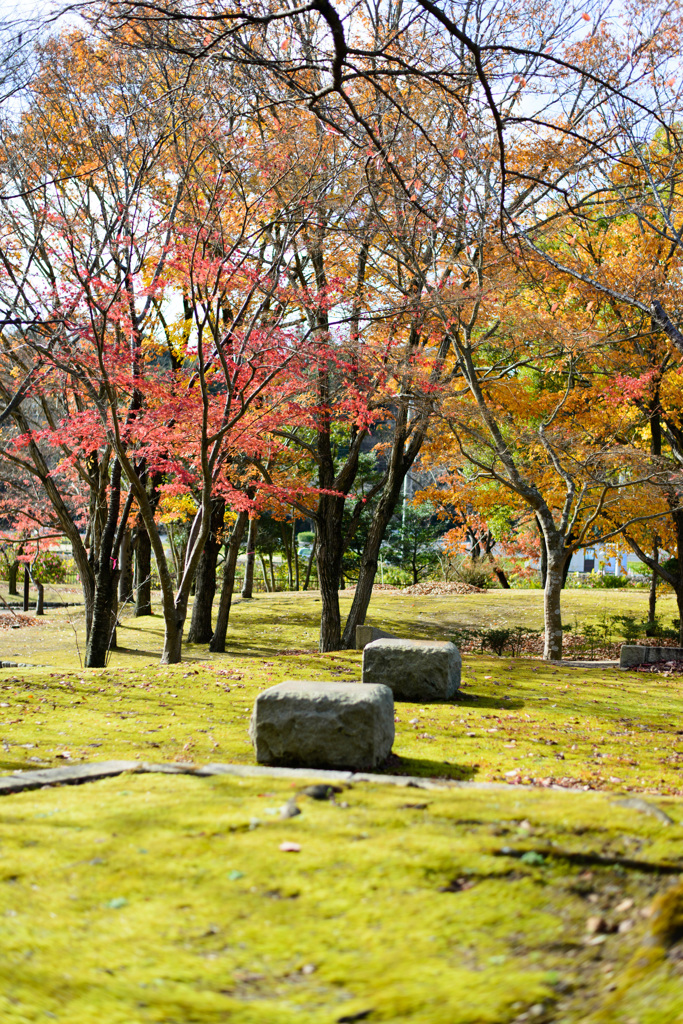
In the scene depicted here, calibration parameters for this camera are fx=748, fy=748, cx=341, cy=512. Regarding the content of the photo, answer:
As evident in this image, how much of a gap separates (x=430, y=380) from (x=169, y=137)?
5.31 m

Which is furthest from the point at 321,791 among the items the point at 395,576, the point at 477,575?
the point at 395,576

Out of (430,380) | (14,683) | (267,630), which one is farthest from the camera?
(267,630)

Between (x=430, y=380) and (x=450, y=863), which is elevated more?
(x=430, y=380)

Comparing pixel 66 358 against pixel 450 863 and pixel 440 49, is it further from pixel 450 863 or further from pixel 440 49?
pixel 450 863

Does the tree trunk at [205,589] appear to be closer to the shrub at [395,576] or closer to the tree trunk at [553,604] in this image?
the tree trunk at [553,604]

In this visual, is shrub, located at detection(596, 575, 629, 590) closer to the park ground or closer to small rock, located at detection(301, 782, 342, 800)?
the park ground

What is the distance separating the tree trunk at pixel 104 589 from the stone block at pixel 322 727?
7.90 m

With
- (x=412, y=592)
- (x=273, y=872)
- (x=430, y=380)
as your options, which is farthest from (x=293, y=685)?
(x=412, y=592)

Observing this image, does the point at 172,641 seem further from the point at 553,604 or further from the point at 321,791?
the point at 321,791

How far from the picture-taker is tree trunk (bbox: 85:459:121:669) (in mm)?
13008

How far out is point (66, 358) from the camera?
34.1 ft

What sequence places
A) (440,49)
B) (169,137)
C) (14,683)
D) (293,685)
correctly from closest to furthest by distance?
(293,685) < (440,49) < (14,683) < (169,137)

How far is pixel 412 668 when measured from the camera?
895 centimetres

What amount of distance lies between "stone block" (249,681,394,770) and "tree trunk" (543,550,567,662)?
7645 millimetres
